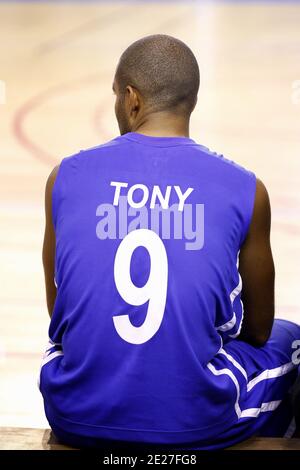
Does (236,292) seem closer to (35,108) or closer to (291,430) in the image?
A: (291,430)

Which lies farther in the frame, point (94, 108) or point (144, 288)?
point (94, 108)

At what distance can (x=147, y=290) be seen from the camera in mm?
1863

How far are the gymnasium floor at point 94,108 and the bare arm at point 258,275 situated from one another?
1.01 meters

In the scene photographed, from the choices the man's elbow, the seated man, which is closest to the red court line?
the man's elbow

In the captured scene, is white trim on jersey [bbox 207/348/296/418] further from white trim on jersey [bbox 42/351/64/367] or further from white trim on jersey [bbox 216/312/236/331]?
white trim on jersey [bbox 42/351/64/367]

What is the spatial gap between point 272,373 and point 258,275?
232 millimetres

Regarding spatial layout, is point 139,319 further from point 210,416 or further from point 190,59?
point 190,59

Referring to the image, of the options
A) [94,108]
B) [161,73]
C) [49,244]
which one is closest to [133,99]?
[161,73]

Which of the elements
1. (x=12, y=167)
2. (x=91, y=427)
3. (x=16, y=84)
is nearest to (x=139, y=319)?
(x=91, y=427)

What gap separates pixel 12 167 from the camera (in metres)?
5.43

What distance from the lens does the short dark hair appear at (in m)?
2.15

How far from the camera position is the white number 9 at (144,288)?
1862 millimetres

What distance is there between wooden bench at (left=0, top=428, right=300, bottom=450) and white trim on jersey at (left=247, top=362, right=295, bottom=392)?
0.12m
